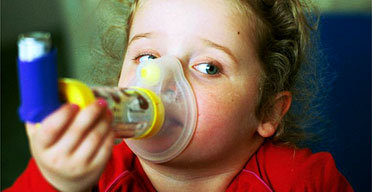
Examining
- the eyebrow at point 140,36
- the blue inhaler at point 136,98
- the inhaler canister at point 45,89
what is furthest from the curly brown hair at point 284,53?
the inhaler canister at point 45,89

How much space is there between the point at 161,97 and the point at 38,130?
26cm

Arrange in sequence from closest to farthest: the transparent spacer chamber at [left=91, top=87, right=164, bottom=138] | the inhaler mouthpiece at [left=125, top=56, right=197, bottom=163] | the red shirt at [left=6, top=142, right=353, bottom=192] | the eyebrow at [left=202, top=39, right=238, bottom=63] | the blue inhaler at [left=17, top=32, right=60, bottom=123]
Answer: the blue inhaler at [left=17, top=32, right=60, bottom=123] → the transparent spacer chamber at [left=91, top=87, right=164, bottom=138] → the inhaler mouthpiece at [left=125, top=56, right=197, bottom=163] → the eyebrow at [left=202, top=39, right=238, bottom=63] → the red shirt at [left=6, top=142, right=353, bottom=192]

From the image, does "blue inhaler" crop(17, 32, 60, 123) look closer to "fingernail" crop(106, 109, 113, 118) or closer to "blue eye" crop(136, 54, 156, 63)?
"fingernail" crop(106, 109, 113, 118)

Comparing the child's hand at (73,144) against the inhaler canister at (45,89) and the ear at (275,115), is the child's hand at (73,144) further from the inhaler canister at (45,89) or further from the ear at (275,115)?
the ear at (275,115)

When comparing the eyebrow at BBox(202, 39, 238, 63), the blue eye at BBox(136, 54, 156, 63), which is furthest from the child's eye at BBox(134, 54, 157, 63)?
the eyebrow at BBox(202, 39, 238, 63)

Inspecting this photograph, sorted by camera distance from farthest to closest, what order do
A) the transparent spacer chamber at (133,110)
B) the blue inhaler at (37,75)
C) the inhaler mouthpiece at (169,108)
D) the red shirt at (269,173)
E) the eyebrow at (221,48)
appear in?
1. the red shirt at (269,173)
2. the eyebrow at (221,48)
3. the inhaler mouthpiece at (169,108)
4. the transparent spacer chamber at (133,110)
5. the blue inhaler at (37,75)

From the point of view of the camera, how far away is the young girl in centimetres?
83

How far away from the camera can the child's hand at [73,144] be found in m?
0.49

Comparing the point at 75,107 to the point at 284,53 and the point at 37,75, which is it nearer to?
the point at 37,75

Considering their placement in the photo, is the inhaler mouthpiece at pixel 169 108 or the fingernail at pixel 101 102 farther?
the inhaler mouthpiece at pixel 169 108

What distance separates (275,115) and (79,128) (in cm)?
59

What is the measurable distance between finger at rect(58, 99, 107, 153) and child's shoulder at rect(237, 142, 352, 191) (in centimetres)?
53

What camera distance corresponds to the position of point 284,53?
1044 millimetres

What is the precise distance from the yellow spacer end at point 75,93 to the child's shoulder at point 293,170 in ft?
1.77
